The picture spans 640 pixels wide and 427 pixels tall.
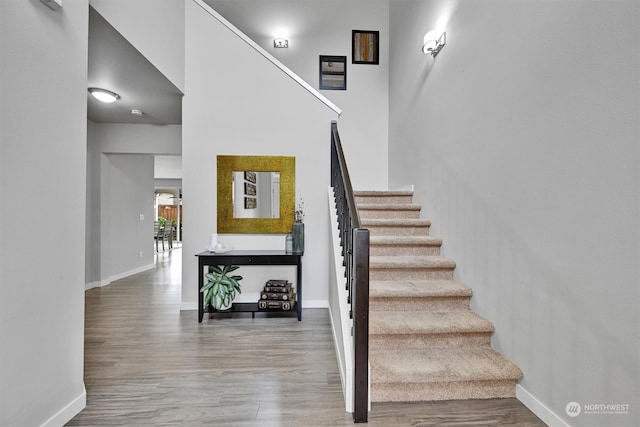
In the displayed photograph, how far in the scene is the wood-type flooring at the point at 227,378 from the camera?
5.75 ft

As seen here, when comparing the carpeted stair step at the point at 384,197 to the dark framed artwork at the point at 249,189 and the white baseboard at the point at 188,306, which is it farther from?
the white baseboard at the point at 188,306

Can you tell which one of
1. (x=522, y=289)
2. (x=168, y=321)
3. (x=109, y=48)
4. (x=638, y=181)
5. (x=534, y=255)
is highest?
(x=109, y=48)

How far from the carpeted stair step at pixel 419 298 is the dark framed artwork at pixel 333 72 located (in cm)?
363

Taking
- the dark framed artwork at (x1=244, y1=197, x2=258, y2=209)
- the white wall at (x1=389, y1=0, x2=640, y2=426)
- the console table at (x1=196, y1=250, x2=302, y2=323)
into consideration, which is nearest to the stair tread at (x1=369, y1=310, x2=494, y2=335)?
the white wall at (x1=389, y1=0, x2=640, y2=426)

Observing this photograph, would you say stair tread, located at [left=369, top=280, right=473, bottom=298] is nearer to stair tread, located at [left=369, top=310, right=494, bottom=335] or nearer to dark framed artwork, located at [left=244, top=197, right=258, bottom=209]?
stair tread, located at [left=369, top=310, right=494, bottom=335]

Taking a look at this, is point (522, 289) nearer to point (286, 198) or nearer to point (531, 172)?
point (531, 172)

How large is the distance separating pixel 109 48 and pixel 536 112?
3.45 m

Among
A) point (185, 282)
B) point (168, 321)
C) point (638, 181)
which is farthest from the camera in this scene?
point (185, 282)

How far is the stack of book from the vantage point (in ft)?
11.2

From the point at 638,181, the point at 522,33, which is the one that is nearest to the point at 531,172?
the point at 638,181

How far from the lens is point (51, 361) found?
1626 mm

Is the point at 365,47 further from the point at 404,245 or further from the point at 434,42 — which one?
the point at 404,245

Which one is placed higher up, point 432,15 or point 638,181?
point 432,15

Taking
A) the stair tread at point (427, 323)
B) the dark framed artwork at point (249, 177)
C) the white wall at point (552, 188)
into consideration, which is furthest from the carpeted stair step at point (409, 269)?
the dark framed artwork at point (249, 177)
